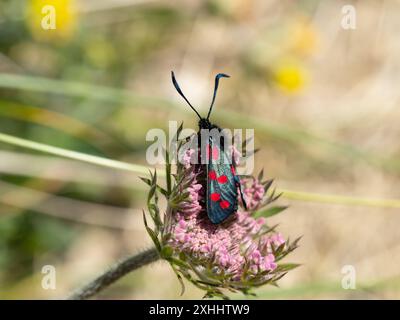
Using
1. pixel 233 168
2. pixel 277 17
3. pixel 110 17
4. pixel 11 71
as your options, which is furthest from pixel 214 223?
pixel 277 17

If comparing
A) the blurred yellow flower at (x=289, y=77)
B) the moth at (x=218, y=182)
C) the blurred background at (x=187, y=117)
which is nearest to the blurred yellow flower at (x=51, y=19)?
the blurred background at (x=187, y=117)

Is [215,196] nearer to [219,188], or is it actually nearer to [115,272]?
[219,188]

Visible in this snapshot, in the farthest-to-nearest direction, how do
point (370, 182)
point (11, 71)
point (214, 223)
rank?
point (370, 182) → point (11, 71) → point (214, 223)

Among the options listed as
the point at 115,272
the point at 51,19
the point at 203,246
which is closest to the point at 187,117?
the point at 51,19

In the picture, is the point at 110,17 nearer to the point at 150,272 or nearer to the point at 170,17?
the point at 170,17

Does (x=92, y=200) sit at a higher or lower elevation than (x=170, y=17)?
lower

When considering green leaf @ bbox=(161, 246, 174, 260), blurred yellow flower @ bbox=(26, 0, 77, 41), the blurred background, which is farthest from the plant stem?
blurred yellow flower @ bbox=(26, 0, 77, 41)
